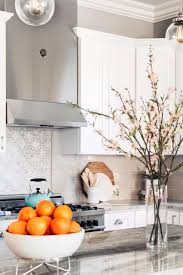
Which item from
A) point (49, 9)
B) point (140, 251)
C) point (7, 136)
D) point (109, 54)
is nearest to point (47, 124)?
point (7, 136)

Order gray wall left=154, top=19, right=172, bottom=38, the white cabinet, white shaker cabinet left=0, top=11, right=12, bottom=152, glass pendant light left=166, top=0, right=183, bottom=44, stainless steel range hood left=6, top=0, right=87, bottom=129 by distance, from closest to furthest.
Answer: glass pendant light left=166, top=0, right=183, bottom=44 → white shaker cabinet left=0, top=11, right=12, bottom=152 → stainless steel range hood left=6, top=0, right=87, bottom=129 → the white cabinet → gray wall left=154, top=19, right=172, bottom=38

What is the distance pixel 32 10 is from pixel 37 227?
1.02 metres

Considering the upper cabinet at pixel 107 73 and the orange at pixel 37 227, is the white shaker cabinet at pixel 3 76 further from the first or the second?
the orange at pixel 37 227

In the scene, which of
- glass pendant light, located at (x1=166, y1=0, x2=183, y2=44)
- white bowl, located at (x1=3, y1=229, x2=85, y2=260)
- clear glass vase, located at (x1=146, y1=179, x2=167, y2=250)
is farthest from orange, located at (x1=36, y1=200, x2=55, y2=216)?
glass pendant light, located at (x1=166, y1=0, x2=183, y2=44)

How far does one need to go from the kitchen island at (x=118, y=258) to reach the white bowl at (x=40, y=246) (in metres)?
0.10

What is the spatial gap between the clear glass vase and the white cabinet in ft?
7.33

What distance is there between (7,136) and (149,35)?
82.8 inches

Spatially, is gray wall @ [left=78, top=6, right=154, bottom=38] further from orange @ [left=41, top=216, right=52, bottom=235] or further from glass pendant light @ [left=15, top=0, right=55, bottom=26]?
orange @ [left=41, top=216, right=52, bottom=235]

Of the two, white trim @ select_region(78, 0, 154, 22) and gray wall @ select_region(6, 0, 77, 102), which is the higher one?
white trim @ select_region(78, 0, 154, 22)

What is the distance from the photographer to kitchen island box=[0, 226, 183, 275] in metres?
1.73

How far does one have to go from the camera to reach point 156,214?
2189mm

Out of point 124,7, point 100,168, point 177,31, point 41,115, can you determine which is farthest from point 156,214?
point 124,7

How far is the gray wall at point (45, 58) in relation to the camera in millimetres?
4297

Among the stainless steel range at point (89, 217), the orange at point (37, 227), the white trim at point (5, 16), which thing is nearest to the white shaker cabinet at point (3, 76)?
the white trim at point (5, 16)
